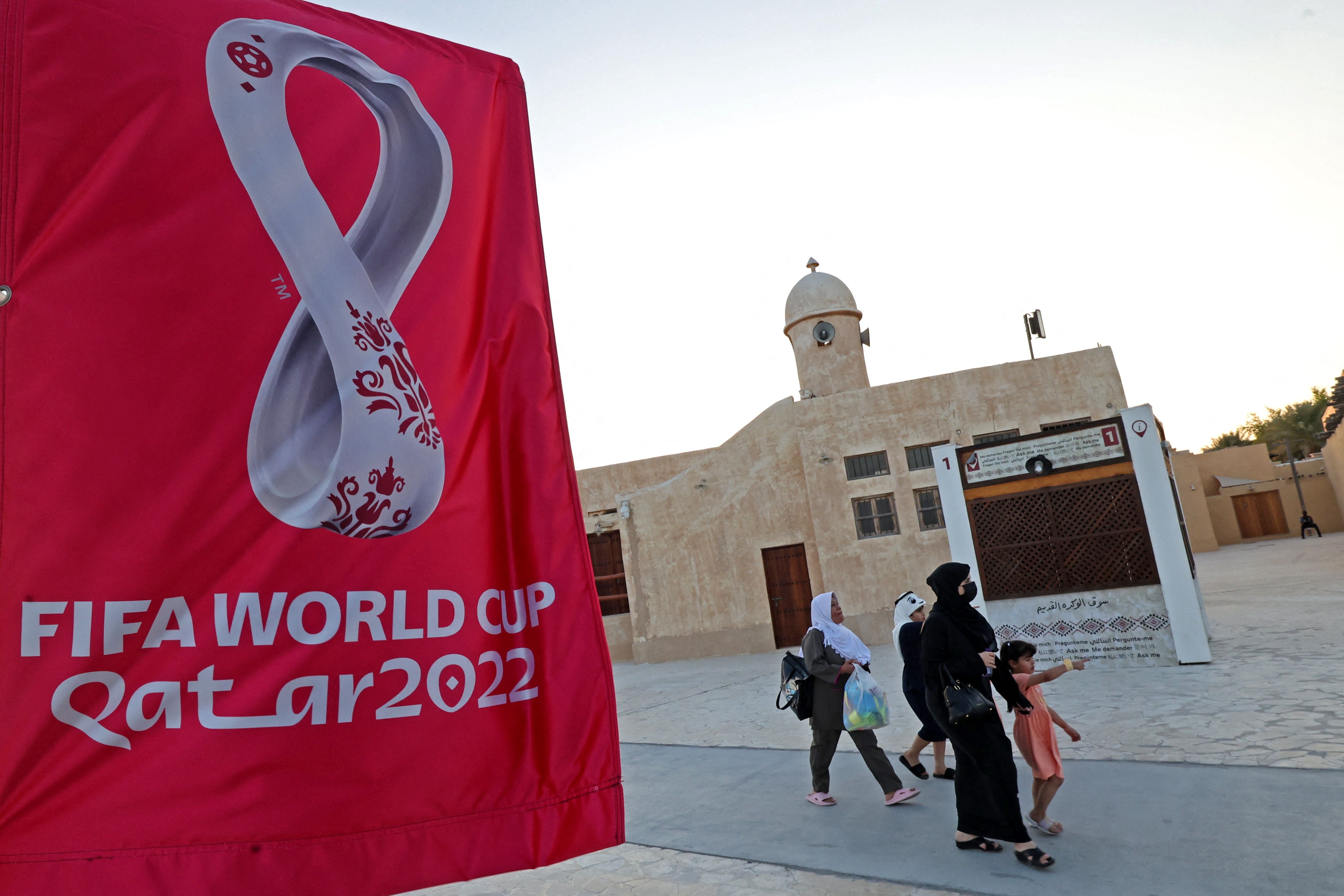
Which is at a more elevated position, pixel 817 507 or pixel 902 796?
pixel 817 507

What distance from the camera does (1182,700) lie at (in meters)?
7.40

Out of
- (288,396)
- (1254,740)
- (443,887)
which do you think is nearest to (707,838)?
(443,887)

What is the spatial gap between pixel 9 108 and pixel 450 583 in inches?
39.9

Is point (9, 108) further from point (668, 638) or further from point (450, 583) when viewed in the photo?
point (668, 638)

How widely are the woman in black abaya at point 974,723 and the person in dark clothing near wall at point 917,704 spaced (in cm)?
118

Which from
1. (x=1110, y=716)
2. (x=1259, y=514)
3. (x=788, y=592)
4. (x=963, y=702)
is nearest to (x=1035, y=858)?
(x=963, y=702)

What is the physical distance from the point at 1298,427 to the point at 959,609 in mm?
46060

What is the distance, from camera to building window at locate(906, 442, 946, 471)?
1581cm

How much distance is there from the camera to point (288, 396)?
4.56 ft

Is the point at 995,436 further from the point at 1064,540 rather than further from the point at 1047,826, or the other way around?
the point at 1047,826

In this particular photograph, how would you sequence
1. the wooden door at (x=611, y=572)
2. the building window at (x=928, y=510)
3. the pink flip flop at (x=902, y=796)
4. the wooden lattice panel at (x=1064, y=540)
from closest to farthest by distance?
the pink flip flop at (x=902, y=796) → the wooden lattice panel at (x=1064, y=540) → the building window at (x=928, y=510) → the wooden door at (x=611, y=572)

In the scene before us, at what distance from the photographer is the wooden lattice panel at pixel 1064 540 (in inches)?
385

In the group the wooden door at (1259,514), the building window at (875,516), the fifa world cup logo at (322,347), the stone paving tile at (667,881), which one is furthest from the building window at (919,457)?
the wooden door at (1259,514)

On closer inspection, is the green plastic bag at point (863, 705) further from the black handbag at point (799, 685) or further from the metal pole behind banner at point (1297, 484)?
the metal pole behind banner at point (1297, 484)
